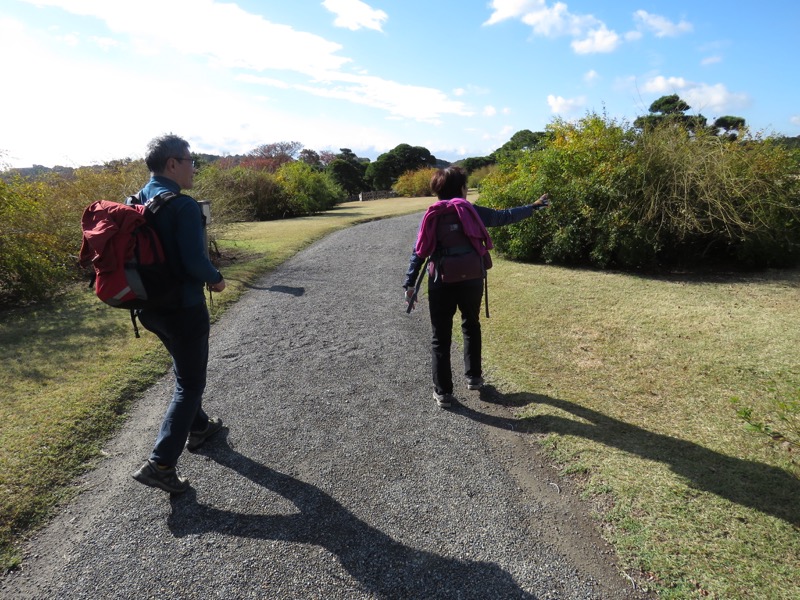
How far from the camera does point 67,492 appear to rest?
9.32 ft

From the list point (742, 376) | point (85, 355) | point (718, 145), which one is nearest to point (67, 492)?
point (85, 355)

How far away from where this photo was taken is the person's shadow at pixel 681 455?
2668 mm

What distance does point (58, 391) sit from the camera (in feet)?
13.6

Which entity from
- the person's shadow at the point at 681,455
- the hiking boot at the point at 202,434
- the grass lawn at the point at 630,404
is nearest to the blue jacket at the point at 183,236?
the hiking boot at the point at 202,434

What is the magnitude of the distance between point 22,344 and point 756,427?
716cm

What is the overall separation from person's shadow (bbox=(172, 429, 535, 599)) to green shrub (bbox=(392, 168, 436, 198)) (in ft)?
127

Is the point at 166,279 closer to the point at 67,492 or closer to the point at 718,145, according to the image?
the point at 67,492

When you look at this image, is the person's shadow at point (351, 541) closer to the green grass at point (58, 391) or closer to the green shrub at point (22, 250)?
the green grass at point (58, 391)

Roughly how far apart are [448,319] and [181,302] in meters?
2.02

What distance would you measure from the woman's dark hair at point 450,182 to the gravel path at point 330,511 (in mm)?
1783

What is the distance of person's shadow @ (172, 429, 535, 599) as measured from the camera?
6.97 feet

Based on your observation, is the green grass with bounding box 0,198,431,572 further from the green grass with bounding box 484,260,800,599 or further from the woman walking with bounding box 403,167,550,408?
the green grass with bounding box 484,260,800,599

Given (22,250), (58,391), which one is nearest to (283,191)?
(22,250)

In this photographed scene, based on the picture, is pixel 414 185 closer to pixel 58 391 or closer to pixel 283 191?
pixel 283 191
